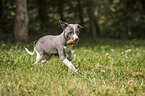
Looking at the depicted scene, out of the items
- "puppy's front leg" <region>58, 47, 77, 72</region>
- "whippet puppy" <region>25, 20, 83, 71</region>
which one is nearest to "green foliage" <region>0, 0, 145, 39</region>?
"whippet puppy" <region>25, 20, 83, 71</region>

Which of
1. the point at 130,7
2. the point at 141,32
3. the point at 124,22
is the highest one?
the point at 130,7

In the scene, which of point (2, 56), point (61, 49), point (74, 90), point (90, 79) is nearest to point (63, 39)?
point (61, 49)

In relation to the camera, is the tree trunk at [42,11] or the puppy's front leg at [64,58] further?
the tree trunk at [42,11]

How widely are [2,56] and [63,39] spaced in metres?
1.80

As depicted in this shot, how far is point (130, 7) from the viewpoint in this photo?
50.0 feet

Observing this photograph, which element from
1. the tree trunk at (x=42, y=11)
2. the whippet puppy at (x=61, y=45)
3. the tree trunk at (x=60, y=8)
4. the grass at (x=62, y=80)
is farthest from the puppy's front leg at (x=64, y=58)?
the tree trunk at (x=60, y=8)

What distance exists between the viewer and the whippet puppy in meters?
3.56

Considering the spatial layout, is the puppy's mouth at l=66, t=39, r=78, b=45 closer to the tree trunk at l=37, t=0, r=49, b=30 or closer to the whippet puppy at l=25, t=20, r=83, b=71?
the whippet puppy at l=25, t=20, r=83, b=71

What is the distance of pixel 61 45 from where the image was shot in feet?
12.2

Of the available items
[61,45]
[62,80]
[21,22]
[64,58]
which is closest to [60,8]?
[21,22]

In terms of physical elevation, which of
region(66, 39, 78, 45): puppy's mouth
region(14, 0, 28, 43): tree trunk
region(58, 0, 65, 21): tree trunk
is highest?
region(58, 0, 65, 21): tree trunk

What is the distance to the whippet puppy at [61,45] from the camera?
3.56 meters

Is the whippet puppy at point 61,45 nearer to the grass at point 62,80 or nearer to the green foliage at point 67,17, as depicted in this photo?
the grass at point 62,80

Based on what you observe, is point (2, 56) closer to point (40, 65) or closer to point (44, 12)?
point (40, 65)
